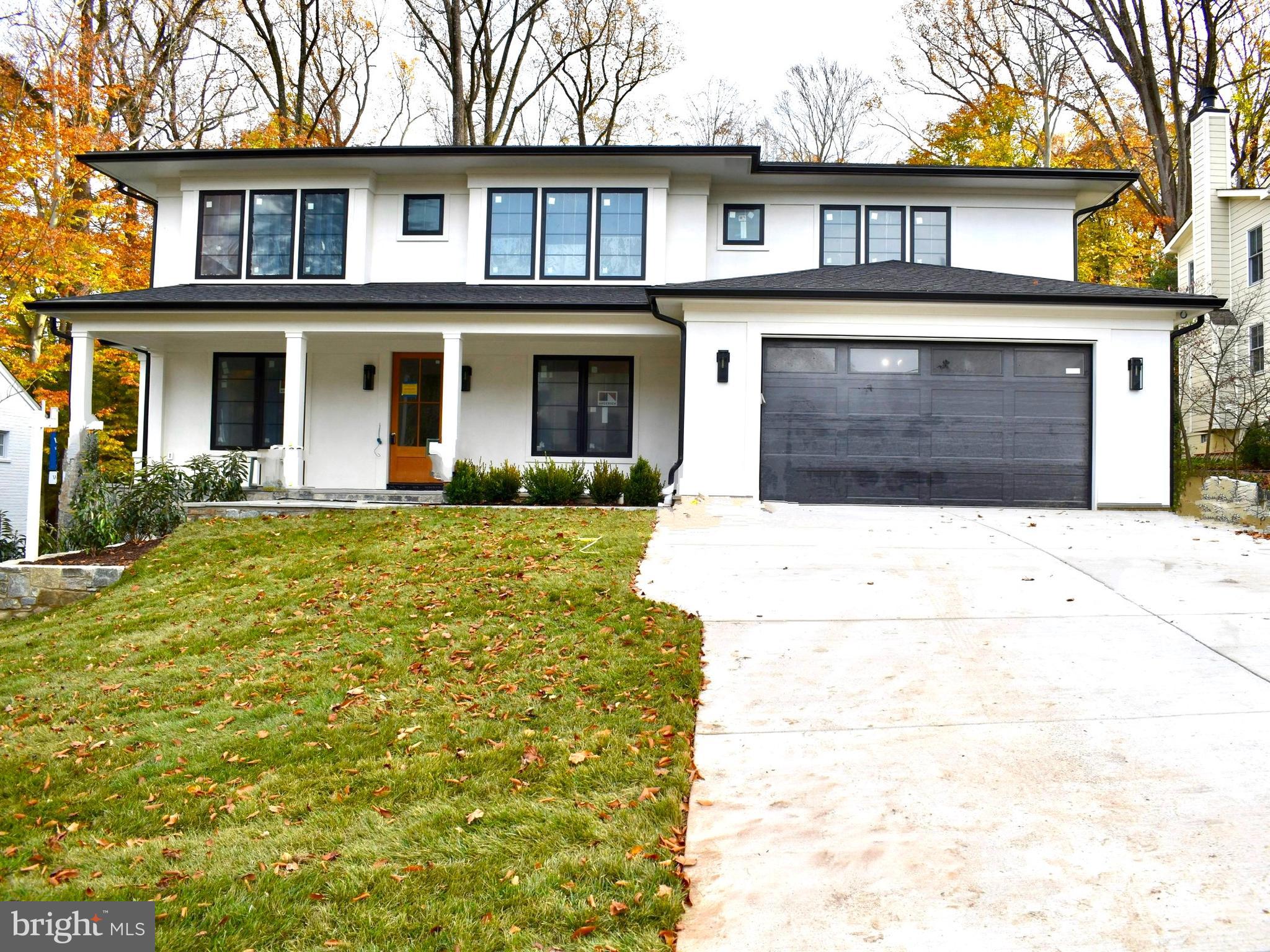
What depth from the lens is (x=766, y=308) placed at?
39.0 ft

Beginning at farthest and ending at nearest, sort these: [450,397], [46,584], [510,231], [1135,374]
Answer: [510,231], [450,397], [1135,374], [46,584]

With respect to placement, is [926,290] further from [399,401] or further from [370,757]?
[370,757]

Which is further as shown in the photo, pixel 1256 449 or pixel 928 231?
pixel 1256 449

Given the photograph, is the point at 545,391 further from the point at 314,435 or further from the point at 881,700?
the point at 881,700

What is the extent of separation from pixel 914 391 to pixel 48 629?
10406 millimetres

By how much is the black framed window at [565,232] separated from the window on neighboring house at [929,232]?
18.1ft

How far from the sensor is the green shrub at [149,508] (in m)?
11.3

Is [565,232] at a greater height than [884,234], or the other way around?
[884,234]

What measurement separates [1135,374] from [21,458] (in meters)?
17.7

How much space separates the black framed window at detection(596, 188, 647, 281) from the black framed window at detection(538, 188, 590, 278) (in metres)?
0.22

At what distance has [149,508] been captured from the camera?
11375 millimetres

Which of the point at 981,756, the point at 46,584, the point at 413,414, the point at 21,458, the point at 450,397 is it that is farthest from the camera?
the point at 21,458

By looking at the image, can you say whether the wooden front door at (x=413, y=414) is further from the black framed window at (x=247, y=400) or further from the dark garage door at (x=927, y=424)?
the dark garage door at (x=927, y=424)

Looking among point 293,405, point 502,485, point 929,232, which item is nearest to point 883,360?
point 929,232
